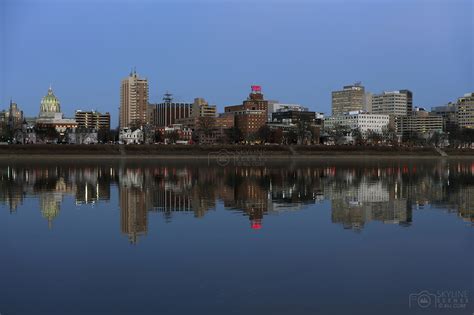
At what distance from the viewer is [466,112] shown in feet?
612

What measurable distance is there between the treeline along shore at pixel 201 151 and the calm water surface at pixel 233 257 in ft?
215

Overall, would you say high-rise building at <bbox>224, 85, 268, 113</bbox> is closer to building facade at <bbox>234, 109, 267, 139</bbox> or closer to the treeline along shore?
building facade at <bbox>234, 109, 267, 139</bbox>

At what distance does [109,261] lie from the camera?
42.9 feet

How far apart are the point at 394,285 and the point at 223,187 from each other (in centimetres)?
2335

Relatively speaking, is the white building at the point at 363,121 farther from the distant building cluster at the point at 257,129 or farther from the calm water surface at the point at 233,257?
the calm water surface at the point at 233,257

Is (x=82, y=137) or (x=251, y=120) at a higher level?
(x=251, y=120)

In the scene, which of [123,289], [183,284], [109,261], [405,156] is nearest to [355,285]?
[183,284]

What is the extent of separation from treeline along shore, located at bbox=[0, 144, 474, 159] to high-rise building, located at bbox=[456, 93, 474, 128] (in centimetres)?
7032

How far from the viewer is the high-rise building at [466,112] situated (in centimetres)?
18450

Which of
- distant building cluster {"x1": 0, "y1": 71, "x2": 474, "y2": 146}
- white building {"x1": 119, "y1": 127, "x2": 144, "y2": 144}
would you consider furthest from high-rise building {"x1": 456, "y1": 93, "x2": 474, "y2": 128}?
white building {"x1": 119, "y1": 127, "x2": 144, "y2": 144}

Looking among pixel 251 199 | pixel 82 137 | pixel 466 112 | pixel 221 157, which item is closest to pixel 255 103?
pixel 82 137

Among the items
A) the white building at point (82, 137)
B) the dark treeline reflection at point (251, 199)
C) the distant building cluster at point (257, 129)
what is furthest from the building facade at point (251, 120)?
the dark treeline reflection at point (251, 199)

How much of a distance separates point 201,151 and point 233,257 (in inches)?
3357

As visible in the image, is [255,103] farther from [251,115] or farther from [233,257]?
[233,257]
